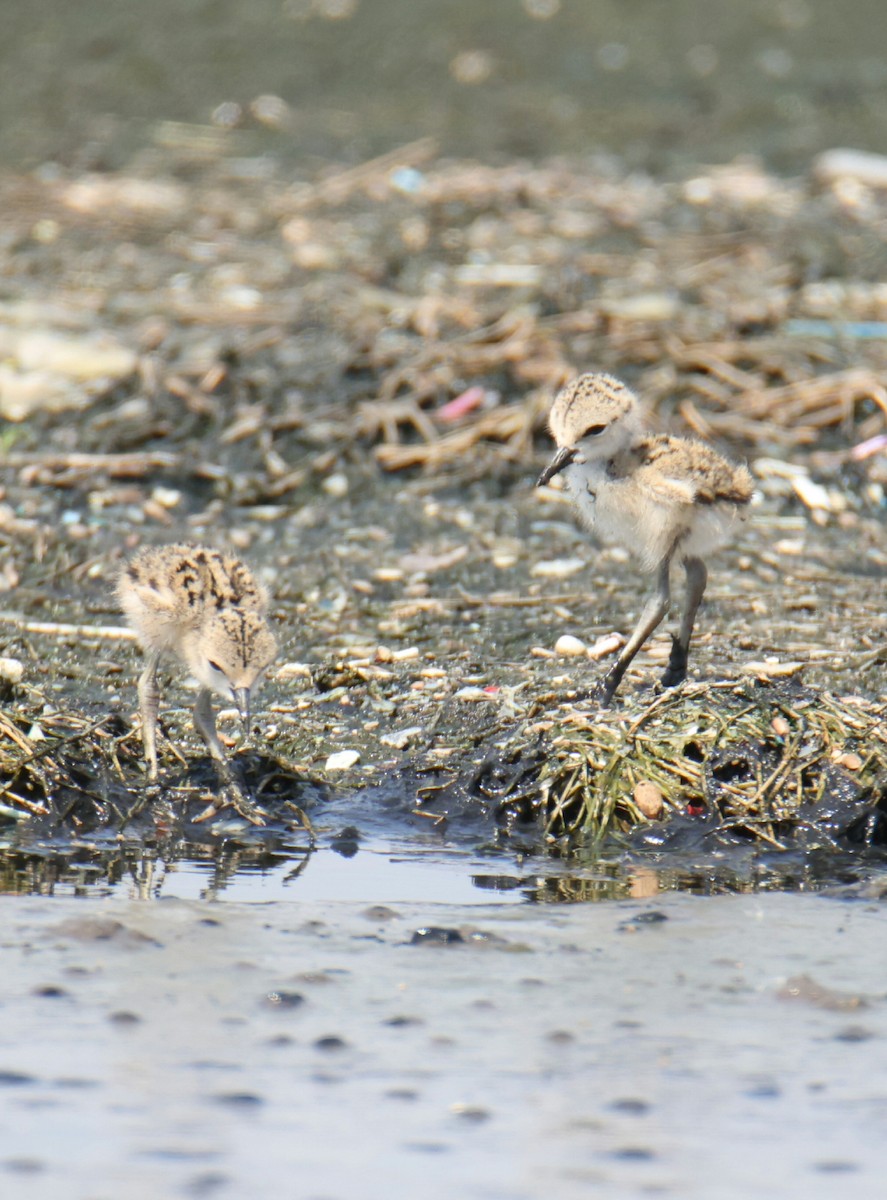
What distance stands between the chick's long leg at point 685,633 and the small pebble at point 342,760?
0.90 meters

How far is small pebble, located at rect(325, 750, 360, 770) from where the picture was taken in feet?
Answer: 16.3

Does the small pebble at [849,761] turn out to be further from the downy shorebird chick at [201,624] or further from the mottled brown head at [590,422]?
the downy shorebird chick at [201,624]

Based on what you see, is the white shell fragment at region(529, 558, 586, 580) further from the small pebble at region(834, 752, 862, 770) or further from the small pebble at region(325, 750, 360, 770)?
the small pebble at region(834, 752, 862, 770)

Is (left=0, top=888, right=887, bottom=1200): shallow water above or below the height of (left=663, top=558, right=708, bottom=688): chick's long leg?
below

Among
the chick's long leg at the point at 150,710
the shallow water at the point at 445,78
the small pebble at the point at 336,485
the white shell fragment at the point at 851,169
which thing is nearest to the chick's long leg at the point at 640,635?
the chick's long leg at the point at 150,710

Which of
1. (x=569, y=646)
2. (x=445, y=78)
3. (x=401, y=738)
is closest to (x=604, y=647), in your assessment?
(x=569, y=646)

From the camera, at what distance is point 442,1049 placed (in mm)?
3334

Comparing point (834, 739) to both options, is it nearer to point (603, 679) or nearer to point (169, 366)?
point (603, 679)

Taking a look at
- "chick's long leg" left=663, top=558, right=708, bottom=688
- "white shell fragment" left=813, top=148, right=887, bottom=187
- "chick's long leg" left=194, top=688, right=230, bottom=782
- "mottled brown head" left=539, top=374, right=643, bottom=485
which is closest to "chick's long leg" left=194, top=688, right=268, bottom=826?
"chick's long leg" left=194, top=688, right=230, bottom=782

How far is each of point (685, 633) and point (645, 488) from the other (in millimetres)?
453

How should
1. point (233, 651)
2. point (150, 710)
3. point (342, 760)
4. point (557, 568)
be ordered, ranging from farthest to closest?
point (557, 568) → point (342, 760) → point (150, 710) → point (233, 651)

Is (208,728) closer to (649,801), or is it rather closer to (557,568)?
(649,801)

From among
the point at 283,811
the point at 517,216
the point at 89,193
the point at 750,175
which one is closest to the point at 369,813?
the point at 283,811

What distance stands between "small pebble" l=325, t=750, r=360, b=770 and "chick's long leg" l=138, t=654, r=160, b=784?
494mm
